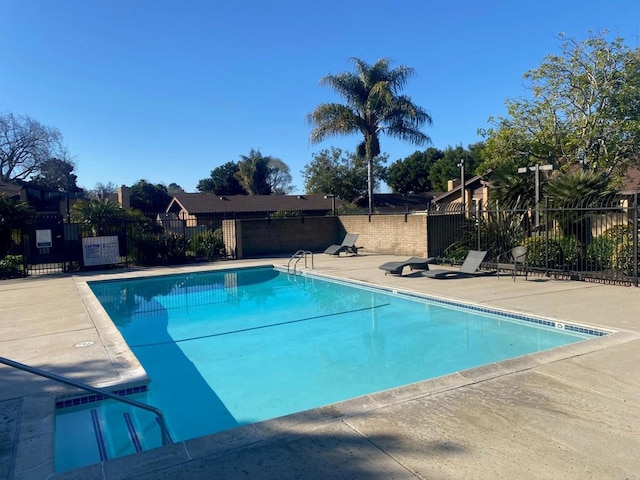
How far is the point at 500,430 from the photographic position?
352cm

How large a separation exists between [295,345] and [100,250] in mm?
12032

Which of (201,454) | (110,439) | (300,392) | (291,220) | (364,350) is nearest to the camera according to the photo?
(201,454)

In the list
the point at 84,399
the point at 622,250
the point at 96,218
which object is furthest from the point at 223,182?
the point at 84,399

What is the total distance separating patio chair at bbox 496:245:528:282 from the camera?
1138cm

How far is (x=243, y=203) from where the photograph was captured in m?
37.9

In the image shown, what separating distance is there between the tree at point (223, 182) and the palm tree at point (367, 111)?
118 feet

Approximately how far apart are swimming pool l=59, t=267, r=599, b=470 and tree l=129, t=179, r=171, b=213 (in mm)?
47191

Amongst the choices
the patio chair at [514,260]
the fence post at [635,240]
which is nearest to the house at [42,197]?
the patio chair at [514,260]

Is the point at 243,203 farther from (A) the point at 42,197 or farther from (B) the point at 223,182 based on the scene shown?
(B) the point at 223,182

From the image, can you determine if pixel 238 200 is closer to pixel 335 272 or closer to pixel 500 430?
pixel 335 272

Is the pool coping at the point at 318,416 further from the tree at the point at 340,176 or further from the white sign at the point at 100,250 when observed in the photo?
the tree at the point at 340,176

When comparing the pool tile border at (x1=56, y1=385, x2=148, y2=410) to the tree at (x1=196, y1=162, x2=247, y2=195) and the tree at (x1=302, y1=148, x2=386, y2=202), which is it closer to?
the tree at (x1=302, y1=148, x2=386, y2=202)

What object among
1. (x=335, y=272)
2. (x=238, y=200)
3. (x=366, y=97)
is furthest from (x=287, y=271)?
(x=238, y=200)

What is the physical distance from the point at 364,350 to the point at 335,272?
7.24m
